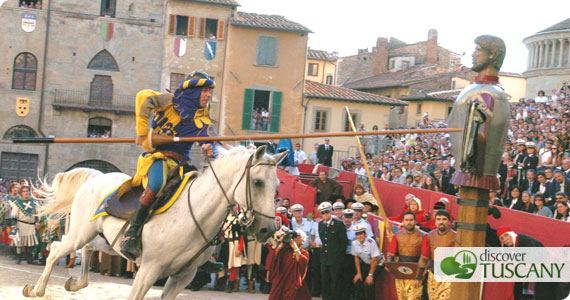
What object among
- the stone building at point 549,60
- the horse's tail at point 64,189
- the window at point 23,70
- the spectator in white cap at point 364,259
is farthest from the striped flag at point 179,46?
the horse's tail at point 64,189

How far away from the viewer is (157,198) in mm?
8250

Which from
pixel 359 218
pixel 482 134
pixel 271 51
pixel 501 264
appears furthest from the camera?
pixel 271 51

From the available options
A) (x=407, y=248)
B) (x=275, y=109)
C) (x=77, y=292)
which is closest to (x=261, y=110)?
(x=275, y=109)

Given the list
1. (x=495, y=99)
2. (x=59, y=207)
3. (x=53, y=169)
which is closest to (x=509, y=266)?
(x=495, y=99)

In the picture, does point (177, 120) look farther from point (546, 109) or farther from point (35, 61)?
point (35, 61)

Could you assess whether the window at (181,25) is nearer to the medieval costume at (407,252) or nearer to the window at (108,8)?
the window at (108,8)

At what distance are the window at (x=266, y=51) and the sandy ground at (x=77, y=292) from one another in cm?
2505

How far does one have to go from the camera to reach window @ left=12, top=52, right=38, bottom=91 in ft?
129

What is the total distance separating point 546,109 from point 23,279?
1733 centimetres

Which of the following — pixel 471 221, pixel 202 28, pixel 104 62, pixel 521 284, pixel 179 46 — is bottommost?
pixel 521 284

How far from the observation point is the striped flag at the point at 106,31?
39969 millimetres

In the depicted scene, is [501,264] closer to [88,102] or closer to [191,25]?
[191,25]

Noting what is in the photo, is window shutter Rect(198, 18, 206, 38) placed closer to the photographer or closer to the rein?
the photographer

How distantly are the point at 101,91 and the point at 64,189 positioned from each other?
30.5m
